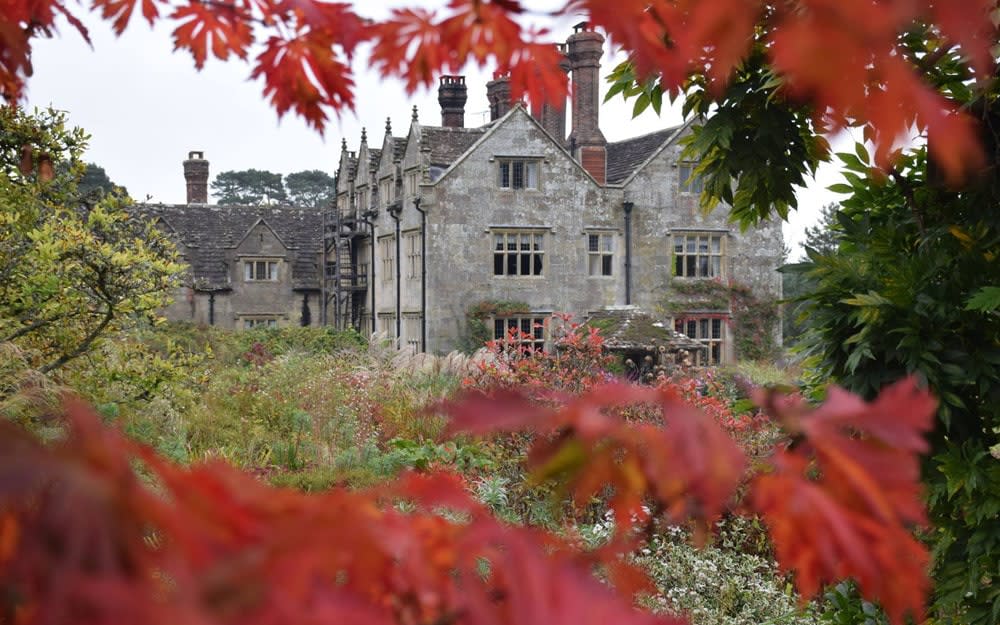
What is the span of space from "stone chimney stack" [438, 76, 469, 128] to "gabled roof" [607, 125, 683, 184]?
13.6 ft

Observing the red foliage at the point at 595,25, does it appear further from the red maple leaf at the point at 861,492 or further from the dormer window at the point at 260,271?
the dormer window at the point at 260,271

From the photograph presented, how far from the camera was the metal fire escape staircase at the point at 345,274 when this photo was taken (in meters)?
29.4

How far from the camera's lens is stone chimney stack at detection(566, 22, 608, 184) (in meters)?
25.3

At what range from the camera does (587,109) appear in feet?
84.7

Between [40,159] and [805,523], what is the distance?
2637 millimetres

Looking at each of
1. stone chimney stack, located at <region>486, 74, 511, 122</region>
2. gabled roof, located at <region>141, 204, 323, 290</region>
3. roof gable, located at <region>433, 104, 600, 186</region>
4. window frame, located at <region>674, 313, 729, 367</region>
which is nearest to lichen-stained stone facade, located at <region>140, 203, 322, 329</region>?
gabled roof, located at <region>141, 204, 323, 290</region>

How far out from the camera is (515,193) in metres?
24.6

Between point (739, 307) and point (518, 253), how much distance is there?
5.67 metres

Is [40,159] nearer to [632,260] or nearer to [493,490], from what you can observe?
[493,490]

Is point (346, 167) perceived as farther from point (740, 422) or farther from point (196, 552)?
point (196, 552)

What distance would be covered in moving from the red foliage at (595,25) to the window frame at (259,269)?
3062 centimetres

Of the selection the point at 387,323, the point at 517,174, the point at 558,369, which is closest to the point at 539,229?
the point at 517,174

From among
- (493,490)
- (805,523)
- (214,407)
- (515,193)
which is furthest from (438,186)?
(805,523)

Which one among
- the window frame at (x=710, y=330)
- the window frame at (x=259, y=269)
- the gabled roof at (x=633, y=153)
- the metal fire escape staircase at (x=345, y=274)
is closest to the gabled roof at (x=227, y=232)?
the window frame at (x=259, y=269)
